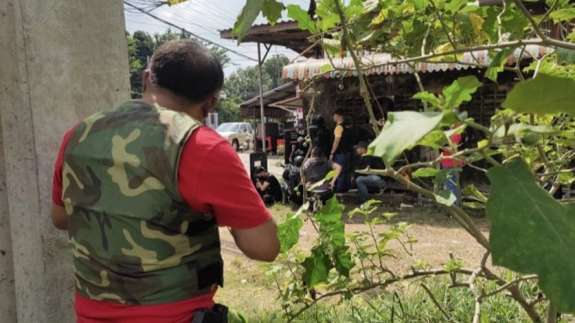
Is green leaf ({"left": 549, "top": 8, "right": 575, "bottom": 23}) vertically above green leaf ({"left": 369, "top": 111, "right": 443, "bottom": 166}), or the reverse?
green leaf ({"left": 549, "top": 8, "right": 575, "bottom": 23})

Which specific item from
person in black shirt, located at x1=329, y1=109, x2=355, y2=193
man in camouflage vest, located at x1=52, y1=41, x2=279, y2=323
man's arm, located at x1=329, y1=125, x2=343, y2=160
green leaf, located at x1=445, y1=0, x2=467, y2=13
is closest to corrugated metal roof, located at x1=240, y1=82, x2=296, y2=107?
person in black shirt, located at x1=329, y1=109, x2=355, y2=193

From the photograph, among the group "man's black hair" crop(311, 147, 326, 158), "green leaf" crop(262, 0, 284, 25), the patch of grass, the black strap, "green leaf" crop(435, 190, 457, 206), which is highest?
"green leaf" crop(262, 0, 284, 25)

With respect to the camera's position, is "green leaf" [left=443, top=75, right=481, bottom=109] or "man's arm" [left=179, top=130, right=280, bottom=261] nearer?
"green leaf" [left=443, top=75, right=481, bottom=109]

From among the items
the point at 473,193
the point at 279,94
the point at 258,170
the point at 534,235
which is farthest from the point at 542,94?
the point at 279,94

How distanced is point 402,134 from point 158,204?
0.85 m

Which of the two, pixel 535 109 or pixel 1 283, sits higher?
pixel 535 109

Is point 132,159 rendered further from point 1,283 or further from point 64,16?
point 1,283

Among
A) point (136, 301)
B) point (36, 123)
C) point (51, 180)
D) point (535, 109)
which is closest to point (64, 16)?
point (36, 123)

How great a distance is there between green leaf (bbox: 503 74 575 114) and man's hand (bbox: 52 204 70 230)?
139 centimetres

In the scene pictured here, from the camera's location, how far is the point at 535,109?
0.61 metres

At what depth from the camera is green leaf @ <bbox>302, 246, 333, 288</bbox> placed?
1.77 meters

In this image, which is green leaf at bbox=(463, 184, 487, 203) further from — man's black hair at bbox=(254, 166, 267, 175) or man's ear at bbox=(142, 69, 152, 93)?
man's black hair at bbox=(254, 166, 267, 175)

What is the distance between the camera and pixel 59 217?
1.66 metres

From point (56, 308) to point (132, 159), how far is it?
34.4 inches
